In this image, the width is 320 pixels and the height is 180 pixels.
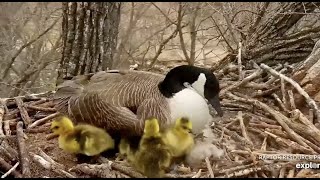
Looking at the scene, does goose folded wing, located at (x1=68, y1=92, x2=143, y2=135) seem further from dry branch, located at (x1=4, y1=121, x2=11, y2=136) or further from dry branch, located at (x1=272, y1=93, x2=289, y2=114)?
dry branch, located at (x1=272, y1=93, x2=289, y2=114)

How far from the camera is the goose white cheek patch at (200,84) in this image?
224 centimetres

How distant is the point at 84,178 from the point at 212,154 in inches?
21.5

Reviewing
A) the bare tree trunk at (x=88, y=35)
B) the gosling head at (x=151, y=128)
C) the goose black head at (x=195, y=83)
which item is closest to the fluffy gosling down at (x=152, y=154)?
the gosling head at (x=151, y=128)

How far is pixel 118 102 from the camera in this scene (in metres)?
2.25

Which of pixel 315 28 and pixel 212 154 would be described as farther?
pixel 315 28

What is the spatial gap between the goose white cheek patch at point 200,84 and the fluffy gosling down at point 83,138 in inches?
17.1

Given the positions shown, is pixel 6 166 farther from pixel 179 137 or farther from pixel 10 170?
pixel 179 137

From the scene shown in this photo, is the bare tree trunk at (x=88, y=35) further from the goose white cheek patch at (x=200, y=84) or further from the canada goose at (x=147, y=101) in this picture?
the goose white cheek patch at (x=200, y=84)

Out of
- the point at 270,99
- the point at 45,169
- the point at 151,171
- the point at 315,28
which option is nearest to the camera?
the point at 151,171

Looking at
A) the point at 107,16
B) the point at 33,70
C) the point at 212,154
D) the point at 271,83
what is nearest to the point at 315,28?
the point at 271,83

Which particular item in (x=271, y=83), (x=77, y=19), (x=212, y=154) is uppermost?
(x=77, y=19)

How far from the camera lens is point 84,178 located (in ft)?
6.85

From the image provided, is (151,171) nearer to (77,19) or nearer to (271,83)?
(271,83)

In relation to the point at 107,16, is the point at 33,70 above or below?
below
